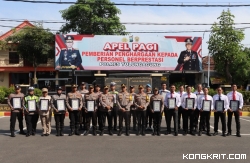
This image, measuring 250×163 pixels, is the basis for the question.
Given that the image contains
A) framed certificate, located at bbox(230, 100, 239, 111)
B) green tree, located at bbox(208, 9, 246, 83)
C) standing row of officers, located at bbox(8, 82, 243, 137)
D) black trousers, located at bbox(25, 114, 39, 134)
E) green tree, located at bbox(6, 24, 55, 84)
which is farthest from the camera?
green tree, located at bbox(6, 24, 55, 84)

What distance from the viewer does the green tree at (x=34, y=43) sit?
3409 cm

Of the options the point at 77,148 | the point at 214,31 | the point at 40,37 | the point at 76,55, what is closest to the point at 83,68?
the point at 76,55

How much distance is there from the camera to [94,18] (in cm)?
3541

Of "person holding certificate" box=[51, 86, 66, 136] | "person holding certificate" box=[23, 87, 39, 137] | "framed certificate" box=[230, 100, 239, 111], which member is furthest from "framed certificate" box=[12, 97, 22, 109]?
"framed certificate" box=[230, 100, 239, 111]

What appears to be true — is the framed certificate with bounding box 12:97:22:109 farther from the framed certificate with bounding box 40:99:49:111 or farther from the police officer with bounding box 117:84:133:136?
the police officer with bounding box 117:84:133:136

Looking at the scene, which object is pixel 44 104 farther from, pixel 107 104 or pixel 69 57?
pixel 69 57

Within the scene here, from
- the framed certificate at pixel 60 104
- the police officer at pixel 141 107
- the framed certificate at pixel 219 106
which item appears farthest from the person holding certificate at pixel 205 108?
the framed certificate at pixel 60 104

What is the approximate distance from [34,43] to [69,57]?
7.94 m

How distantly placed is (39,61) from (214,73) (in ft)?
71.5

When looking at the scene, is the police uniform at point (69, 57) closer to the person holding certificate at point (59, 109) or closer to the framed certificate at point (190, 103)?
the person holding certificate at point (59, 109)

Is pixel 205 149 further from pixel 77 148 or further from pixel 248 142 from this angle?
pixel 77 148

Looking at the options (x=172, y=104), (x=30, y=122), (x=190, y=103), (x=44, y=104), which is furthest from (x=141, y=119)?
(x=30, y=122)

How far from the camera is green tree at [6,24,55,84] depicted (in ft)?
112

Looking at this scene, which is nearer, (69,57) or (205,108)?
(205,108)
